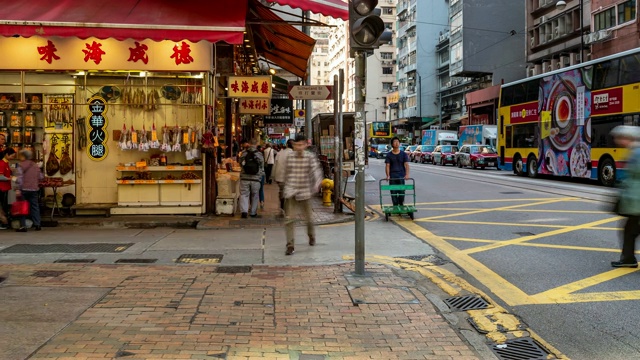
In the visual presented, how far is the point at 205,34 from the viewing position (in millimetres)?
9672

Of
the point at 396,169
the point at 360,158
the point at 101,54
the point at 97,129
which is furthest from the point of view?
the point at 396,169

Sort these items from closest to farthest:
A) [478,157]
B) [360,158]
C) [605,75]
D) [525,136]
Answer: [360,158]
[605,75]
[525,136]
[478,157]

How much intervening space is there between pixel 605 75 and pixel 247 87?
1319 centimetres

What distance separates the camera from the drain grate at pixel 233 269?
7465 millimetres

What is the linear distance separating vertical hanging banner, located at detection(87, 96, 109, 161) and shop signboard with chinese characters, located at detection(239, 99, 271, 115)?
597cm

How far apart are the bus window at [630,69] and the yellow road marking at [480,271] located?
11217mm

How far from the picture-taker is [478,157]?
35.6m

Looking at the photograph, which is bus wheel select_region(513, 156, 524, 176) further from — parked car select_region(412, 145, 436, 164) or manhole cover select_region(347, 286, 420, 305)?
manhole cover select_region(347, 286, 420, 305)

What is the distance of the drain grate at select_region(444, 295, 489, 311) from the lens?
19.8 ft

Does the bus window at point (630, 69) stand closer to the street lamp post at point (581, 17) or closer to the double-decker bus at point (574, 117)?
the double-decker bus at point (574, 117)

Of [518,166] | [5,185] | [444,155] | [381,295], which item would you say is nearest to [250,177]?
[5,185]

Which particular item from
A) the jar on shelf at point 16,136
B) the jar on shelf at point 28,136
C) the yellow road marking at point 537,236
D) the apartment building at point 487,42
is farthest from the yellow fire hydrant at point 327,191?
the apartment building at point 487,42

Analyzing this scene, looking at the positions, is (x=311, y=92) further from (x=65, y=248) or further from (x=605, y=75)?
(x=605, y=75)

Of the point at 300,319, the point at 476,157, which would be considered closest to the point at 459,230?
the point at 300,319
